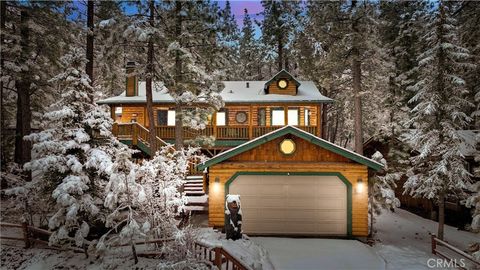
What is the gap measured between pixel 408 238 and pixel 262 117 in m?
11.4

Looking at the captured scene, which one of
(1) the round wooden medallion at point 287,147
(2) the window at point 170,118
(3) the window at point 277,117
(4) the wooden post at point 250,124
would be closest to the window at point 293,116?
(3) the window at point 277,117

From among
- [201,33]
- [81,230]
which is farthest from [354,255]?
[201,33]

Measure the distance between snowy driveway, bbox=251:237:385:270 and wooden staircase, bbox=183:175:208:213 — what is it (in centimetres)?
315

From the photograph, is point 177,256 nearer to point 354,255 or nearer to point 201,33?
point 354,255

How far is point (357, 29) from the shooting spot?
16469 mm

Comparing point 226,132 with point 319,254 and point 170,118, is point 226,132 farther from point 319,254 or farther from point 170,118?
point 319,254

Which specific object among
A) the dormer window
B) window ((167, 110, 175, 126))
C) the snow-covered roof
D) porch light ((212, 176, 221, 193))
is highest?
the dormer window

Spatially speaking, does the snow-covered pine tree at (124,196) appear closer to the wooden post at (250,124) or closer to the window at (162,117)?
the wooden post at (250,124)

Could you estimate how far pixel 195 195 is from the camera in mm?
15602

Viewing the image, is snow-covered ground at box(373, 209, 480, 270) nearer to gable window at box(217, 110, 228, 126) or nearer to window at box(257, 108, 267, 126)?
window at box(257, 108, 267, 126)

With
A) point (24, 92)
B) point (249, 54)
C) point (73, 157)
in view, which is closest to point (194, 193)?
point (73, 157)

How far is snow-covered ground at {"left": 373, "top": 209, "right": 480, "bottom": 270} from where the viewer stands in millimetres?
10989

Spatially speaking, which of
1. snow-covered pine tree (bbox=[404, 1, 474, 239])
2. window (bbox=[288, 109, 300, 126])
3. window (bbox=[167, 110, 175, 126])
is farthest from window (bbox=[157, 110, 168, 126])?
snow-covered pine tree (bbox=[404, 1, 474, 239])

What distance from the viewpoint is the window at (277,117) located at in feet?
69.6
